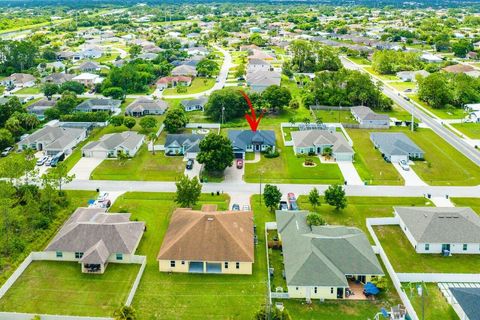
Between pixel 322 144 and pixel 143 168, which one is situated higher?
pixel 322 144

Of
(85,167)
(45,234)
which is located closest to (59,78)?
(85,167)

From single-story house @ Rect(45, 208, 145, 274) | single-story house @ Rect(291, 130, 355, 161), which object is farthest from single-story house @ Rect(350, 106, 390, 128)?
single-story house @ Rect(45, 208, 145, 274)

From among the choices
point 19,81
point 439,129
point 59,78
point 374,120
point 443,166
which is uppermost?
point 19,81

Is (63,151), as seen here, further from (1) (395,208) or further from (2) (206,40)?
(2) (206,40)

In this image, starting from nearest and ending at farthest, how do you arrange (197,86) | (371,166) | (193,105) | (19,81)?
(371,166), (193,105), (19,81), (197,86)

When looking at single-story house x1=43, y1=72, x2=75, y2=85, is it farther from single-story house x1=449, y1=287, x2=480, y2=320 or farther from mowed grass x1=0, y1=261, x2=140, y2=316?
single-story house x1=449, y1=287, x2=480, y2=320

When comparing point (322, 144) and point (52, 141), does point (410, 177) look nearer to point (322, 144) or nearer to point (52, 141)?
point (322, 144)

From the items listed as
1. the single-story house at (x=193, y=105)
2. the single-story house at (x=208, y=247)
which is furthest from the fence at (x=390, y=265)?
the single-story house at (x=193, y=105)
